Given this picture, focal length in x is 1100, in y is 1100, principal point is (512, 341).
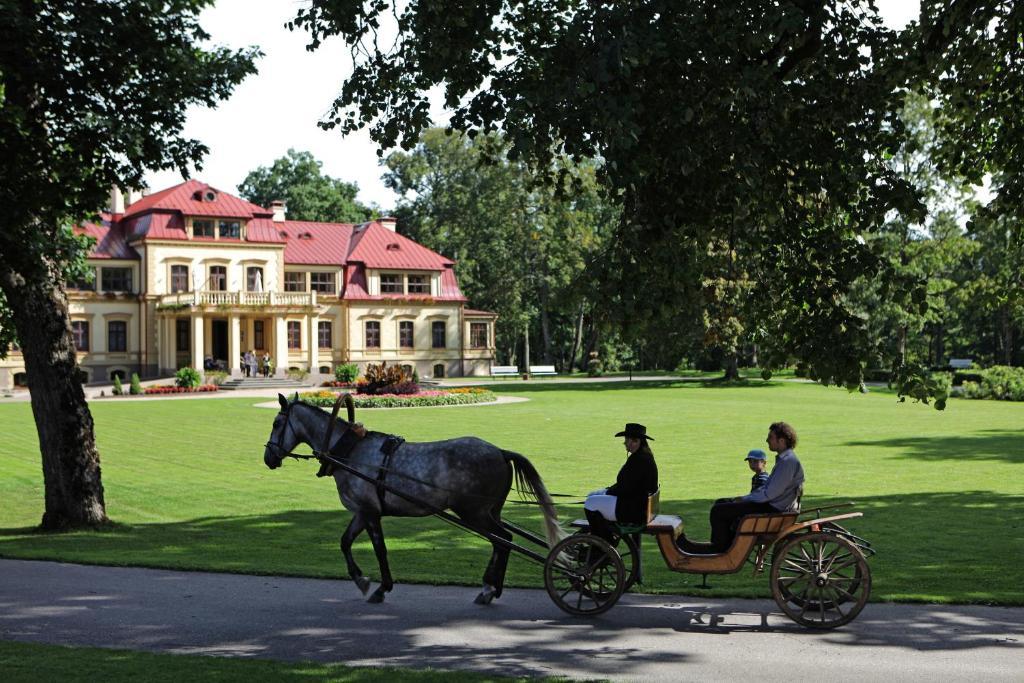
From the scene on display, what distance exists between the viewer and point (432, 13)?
11367 millimetres

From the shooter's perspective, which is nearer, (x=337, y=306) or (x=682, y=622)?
(x=682, y=622)

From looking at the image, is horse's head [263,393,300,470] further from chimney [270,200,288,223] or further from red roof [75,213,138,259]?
chimney [270,200,288,223]

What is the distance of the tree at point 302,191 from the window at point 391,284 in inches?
696

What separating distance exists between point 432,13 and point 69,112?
6075 mm

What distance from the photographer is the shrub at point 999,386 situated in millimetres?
49500

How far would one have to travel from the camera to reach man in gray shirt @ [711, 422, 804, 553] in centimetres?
952

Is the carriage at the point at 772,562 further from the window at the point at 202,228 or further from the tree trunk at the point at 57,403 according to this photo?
the window at the point at 202,228

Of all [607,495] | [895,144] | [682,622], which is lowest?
[682,622]

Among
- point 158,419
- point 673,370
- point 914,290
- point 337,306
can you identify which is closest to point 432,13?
point 914,290

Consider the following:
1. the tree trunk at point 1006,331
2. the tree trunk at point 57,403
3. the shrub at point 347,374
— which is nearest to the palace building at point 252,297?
the shrub at point 347,374

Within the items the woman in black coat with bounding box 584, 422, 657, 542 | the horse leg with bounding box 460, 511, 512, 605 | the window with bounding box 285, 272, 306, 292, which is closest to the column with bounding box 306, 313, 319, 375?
the window with bounding box 285, 272, 306, 292

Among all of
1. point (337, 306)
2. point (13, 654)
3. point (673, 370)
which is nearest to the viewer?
point (13, 654)

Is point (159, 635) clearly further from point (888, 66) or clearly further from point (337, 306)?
point (337, 306)

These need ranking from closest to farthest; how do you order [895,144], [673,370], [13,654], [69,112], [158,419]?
[13,654], [895,144], [69,112], [158,419], [673,370]
